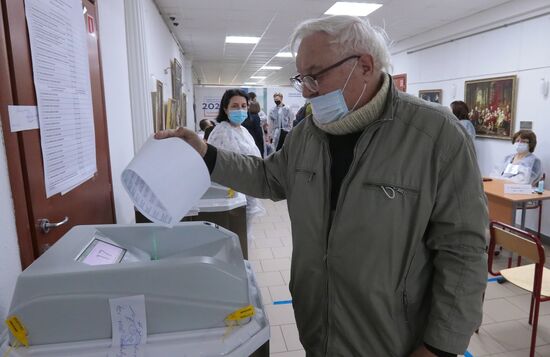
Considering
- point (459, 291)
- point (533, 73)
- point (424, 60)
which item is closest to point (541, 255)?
point (459, 291)

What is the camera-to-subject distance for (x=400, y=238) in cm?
97

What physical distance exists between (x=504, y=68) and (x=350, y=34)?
4.92 metres

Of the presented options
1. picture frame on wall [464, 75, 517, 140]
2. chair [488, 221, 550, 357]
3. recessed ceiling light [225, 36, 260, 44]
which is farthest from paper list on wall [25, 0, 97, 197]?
recessed ceiling light [225, 36, 260, 44]

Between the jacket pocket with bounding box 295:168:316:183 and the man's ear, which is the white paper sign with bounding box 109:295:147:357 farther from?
the man's ear

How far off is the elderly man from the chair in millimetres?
1428

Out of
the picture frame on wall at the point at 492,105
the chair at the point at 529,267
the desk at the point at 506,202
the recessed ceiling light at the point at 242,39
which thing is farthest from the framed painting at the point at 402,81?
the chair at the point at 529,267

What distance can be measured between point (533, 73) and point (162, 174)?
509cm

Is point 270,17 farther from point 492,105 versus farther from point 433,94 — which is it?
point 492,105

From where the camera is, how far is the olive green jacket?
0.94m

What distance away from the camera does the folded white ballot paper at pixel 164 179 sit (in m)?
0.89

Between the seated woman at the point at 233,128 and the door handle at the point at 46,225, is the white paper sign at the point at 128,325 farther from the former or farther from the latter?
the seated woman at the point at 233,128

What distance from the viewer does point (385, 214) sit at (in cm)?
97

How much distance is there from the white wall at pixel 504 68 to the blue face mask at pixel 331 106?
435cm

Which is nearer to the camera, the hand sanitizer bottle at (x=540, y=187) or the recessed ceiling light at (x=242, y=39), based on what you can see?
the hand sanitizer bottle at (x=540, y=187)
